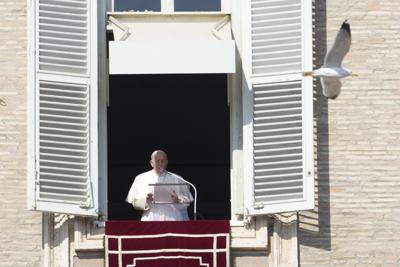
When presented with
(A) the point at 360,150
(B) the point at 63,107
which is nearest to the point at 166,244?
(B) the point at 63,107

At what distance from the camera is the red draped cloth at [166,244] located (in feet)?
77.9

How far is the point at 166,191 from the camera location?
79.6 ft

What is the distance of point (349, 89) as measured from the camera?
2444 cm

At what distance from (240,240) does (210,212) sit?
13.3ft

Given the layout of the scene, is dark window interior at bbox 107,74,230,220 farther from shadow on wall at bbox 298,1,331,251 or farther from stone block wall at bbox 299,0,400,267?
stone block wall at bbox 299,0,400,267

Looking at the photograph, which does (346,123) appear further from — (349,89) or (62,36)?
(62,36)

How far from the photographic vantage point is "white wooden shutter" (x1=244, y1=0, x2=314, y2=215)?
78.6 feet

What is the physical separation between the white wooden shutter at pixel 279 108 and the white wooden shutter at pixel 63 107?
1.49 m

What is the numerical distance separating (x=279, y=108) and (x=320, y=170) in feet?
2.36

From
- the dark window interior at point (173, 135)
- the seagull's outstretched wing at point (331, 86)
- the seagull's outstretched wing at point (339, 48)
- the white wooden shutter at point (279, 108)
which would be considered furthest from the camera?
the dark window interior at point (173, 135)

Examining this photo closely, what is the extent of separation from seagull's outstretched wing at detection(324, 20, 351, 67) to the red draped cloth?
1859mm

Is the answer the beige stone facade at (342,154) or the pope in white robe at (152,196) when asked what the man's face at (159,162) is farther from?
the beige stone facade at (342,154)

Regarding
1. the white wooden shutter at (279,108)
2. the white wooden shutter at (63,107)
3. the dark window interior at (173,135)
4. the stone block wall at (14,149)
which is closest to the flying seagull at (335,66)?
the white wooden shutter at (279,108)

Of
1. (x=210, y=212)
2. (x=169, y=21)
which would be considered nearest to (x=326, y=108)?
(x=169, y=21)
